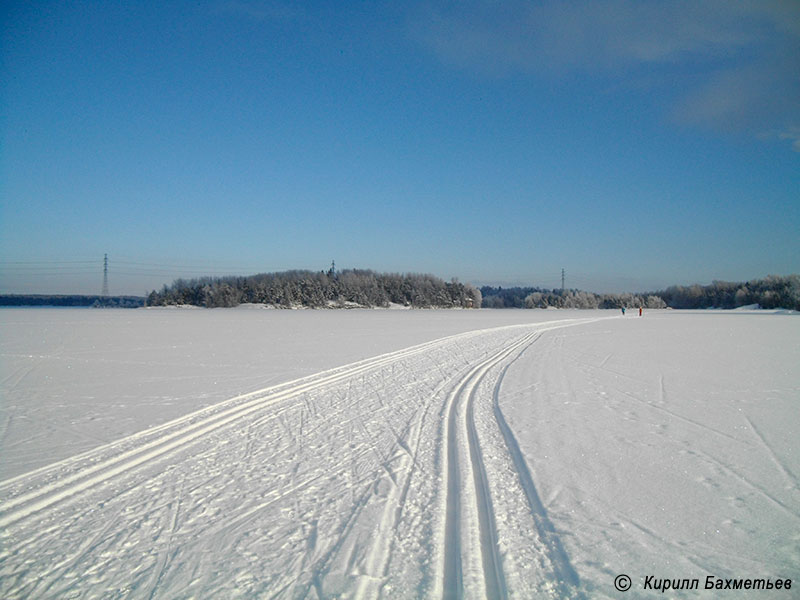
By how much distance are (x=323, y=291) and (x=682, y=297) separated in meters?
99.8

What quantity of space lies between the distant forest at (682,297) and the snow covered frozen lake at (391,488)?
99346 millimetres

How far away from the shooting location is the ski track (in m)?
3.24

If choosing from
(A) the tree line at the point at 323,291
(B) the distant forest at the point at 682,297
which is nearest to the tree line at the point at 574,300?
(B) the distant forest at the point at 682,297

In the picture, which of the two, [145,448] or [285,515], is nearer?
[285,515]

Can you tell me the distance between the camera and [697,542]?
3.79 meters

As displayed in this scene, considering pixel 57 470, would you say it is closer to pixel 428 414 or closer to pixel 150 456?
pixel 150 456

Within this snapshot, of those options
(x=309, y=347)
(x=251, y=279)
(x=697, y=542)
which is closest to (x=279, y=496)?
(x=697, y=542)

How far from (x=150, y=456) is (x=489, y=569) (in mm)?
4365

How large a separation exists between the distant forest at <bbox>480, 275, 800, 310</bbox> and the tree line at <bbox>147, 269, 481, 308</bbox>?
2455cm

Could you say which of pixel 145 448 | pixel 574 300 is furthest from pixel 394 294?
pixel 145 448

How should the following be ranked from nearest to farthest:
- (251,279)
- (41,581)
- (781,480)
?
(41,581), (781,480), (251,279)

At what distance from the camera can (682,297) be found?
129625 millimetres

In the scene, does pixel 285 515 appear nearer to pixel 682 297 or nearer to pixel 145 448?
pixel 145 448

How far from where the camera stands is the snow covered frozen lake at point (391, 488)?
334cm
